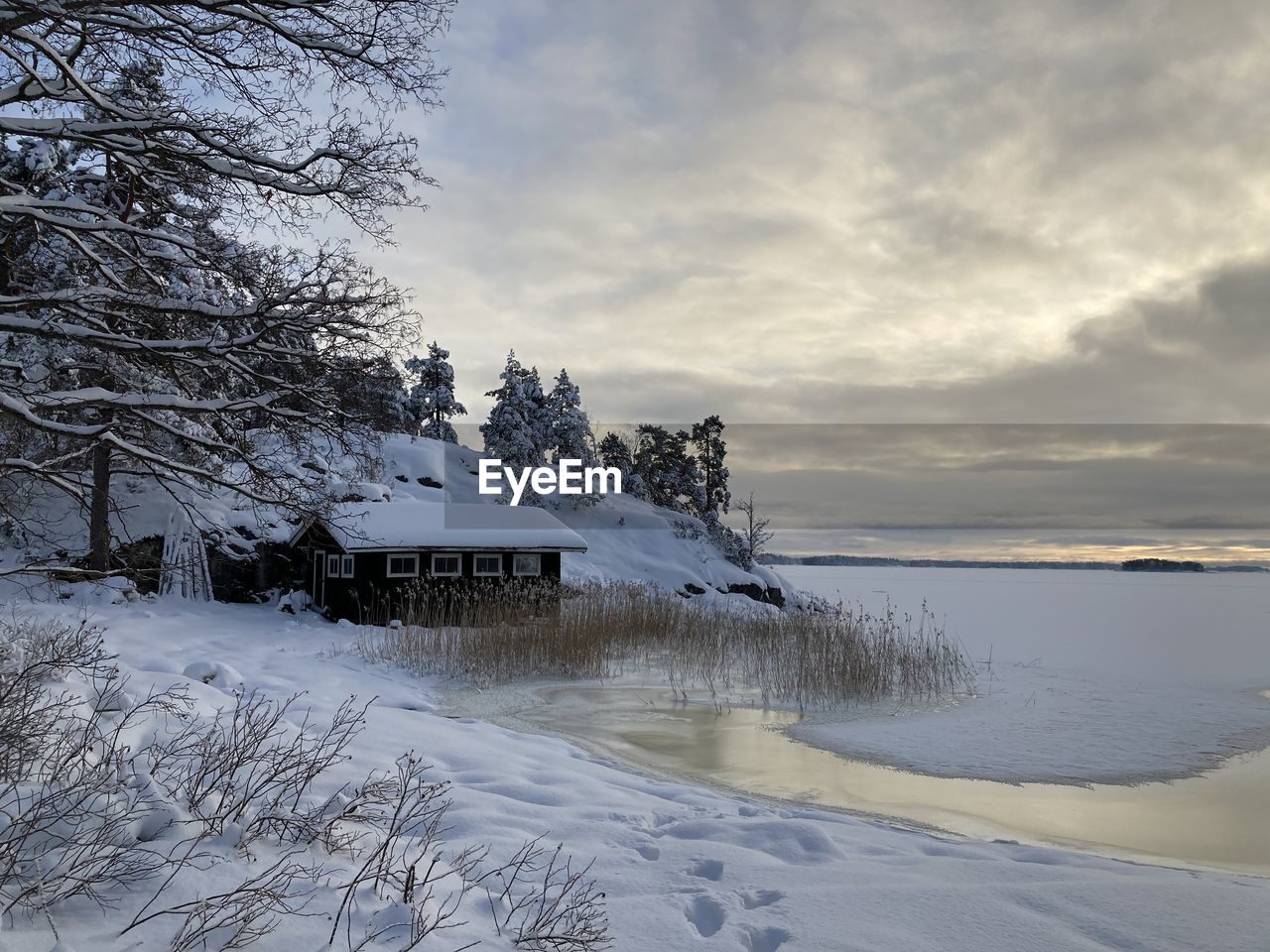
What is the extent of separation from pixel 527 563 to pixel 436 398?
29402mm

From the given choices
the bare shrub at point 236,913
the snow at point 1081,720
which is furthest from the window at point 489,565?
the bare shrub at point 236,913

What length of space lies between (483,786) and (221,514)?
21219 mm

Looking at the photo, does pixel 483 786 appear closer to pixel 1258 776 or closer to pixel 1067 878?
pixel 1067 878

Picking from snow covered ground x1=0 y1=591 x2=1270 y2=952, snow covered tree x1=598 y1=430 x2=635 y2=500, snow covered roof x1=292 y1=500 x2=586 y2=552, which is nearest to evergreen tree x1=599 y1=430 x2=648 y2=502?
snow covered tree x1=598 y1=430 x2=635 y2=500

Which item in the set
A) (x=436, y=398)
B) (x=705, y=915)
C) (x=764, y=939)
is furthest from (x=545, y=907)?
(x=436, y=398)

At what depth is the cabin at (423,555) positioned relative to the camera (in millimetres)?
22312

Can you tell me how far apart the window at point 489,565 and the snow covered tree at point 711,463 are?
3176 cm

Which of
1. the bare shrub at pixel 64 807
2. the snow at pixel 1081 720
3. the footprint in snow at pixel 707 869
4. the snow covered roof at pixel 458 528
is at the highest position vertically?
the snow covered roof at pixel 458 528

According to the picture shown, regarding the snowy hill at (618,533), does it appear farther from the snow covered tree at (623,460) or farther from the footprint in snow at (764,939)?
the footprint in snow at (764,939)

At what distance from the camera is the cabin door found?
79.3 ft

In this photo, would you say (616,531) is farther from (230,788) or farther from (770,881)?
(230,788)

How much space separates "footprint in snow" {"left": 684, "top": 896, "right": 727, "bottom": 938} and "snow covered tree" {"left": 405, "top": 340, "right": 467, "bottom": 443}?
158 ft

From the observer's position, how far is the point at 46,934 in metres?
2.73

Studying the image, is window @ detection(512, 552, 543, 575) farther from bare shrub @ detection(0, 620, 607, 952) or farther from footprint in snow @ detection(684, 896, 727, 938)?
footprint in snow @ detection(684, 896, 727, 938)
